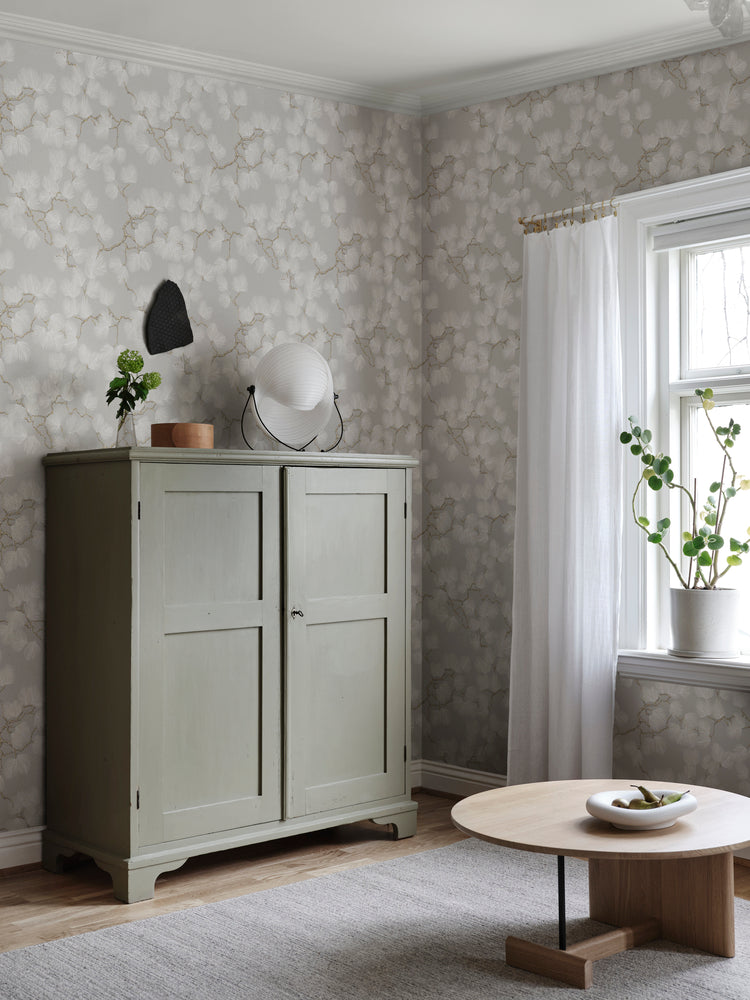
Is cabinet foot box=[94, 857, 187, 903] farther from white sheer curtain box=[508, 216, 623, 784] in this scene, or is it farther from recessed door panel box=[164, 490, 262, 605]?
white sheer curtain box=[508, 216, 623, 784]

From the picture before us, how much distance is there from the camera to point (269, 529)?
360 centimetres

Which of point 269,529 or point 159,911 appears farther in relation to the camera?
point 269,529

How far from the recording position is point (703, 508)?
383 centimetres

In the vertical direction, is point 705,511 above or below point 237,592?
above

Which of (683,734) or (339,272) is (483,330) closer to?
(339,272)

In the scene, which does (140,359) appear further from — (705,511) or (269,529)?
(705,511)

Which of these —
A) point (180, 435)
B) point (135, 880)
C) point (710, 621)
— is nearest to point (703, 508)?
point (710, 621)

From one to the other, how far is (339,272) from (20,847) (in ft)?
7.69

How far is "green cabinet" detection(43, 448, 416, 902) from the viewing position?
332 cm

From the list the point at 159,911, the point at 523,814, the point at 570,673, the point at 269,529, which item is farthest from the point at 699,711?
the point at 159,911

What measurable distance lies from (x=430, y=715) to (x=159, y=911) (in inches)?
65.6

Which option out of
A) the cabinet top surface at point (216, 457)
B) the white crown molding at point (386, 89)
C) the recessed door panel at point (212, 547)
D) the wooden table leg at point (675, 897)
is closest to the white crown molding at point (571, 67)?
the white crown molding at point (386, 89)

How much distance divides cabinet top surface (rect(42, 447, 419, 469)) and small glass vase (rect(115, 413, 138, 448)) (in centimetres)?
18

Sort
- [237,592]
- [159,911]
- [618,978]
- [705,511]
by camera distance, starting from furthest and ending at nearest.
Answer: [705,511]
[237,592]
[159,911]
[618,978]
